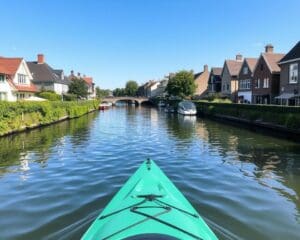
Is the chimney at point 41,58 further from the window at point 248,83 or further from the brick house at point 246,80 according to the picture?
the window at point 248,83

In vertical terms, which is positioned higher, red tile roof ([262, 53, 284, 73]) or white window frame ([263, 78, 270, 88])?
red tile roof ([262, 53, 284, 73])

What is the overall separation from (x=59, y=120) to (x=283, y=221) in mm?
34375

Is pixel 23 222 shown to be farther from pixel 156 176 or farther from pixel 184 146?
pixel 184 146

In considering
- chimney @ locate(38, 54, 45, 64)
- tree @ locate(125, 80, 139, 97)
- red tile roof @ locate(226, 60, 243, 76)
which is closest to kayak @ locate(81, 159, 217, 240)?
red tile roof @ locate(226, 60, 243, 76)

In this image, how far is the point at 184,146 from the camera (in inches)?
796

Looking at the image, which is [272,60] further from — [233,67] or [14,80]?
[14,80]

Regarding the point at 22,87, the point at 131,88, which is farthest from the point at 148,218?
the point at 131,88

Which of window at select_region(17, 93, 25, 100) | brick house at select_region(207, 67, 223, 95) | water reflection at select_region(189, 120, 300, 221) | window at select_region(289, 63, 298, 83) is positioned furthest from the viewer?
brick house at select_region(207, 67, 223, 95)

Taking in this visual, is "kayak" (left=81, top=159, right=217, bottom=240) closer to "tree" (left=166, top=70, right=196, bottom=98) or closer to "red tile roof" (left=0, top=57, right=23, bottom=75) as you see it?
"red tile roof" (left=0, top=57, right=23, bottom=75)

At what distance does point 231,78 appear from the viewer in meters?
65.8

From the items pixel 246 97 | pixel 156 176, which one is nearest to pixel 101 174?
pixel 156 176

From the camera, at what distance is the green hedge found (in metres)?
25.7

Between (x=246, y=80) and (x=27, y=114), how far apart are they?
133ft

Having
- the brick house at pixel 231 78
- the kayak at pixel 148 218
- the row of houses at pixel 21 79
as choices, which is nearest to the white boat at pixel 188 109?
the brick house at pixel 231 78
